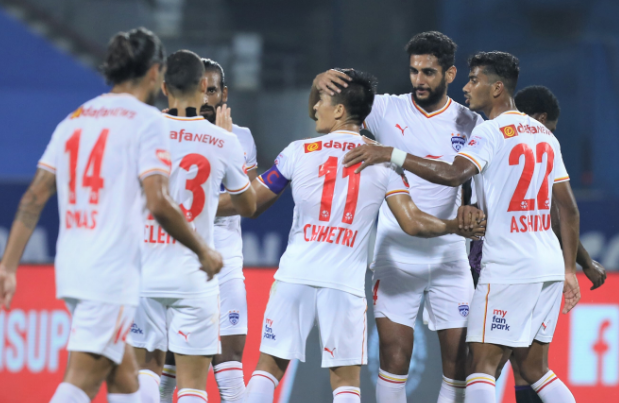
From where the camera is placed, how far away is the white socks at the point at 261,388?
3498 millimetres

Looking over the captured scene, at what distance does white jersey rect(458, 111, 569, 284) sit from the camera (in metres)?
3.70

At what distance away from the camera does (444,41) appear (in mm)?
4207

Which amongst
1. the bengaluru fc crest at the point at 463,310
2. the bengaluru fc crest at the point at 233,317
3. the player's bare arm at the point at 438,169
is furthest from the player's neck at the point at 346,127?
the bengaluru fc crest at the point at 233,317

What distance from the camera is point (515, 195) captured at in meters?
3.71

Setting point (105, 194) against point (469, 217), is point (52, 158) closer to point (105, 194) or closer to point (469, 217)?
point (105, 194)

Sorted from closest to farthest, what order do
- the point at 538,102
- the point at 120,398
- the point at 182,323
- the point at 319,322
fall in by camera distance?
the point at 120,398
the point at 182,323
the point at 319,322
the point at 538,102

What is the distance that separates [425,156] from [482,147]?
53 centimetres

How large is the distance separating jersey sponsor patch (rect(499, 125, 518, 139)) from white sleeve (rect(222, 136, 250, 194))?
1395 millimetres

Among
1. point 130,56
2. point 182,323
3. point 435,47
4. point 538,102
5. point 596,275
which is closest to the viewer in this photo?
point 130,56

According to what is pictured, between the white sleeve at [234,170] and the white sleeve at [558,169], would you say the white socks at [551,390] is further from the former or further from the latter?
the white sleeve at [234,170]

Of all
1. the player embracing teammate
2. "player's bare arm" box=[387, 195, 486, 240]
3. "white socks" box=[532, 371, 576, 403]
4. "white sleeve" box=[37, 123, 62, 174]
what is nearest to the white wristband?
the player embracing teammate

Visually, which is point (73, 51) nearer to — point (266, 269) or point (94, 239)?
point (266, 269)

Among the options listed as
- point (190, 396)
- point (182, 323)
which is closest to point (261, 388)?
point (190, 396)

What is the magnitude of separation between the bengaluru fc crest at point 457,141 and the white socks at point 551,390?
4.58 ft
